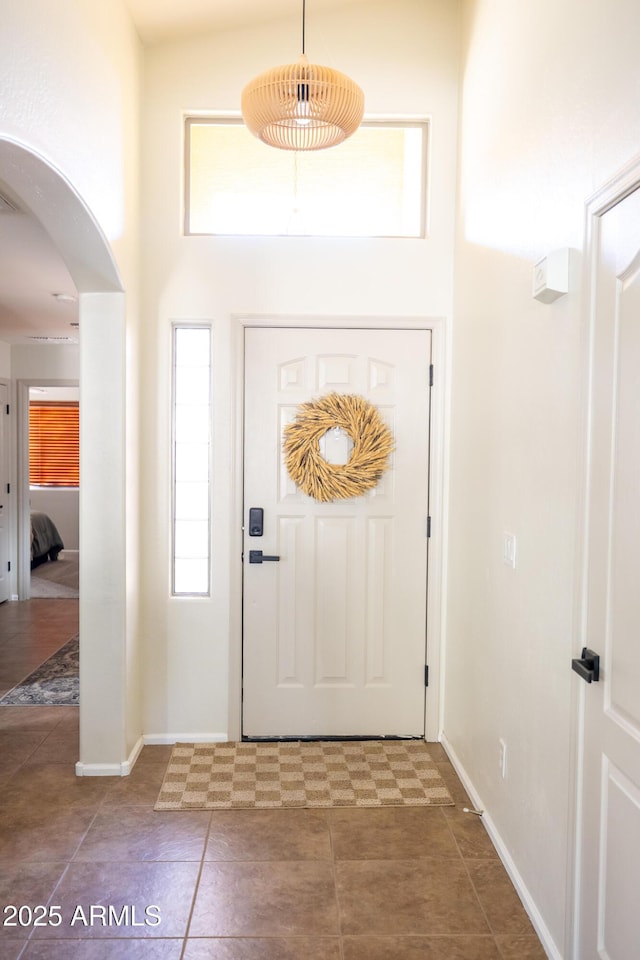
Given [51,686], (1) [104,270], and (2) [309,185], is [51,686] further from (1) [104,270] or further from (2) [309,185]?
(2) [309,185]

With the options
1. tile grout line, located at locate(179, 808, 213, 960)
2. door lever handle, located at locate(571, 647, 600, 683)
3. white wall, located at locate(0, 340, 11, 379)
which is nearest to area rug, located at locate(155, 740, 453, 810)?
tile grout line, located at locate(179, 808, 213, 960)

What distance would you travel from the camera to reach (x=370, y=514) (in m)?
3.44


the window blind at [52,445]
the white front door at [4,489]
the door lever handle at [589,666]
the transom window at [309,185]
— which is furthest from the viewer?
the window blind at [52,445]

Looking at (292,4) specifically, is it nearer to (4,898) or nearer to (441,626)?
(441,626)

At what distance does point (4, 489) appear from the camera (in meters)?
6.56

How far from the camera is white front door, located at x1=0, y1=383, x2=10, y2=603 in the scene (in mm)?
6527

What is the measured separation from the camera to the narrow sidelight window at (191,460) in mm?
3404

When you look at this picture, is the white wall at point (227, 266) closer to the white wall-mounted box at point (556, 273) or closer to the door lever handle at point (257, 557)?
the door lever handle at point (257, 557)

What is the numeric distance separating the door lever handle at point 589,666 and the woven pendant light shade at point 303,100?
1.95 m

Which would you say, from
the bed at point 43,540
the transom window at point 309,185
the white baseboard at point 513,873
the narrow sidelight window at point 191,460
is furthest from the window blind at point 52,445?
the white baseboard at point 513,873

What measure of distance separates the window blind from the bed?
3.14 feet

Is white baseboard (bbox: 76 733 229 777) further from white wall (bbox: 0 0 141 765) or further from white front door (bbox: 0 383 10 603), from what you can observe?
white front door (bbox: 0 383 10 603)

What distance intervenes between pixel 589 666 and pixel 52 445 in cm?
934

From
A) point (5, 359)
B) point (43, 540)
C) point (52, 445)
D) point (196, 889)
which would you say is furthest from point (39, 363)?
point (196, 889)
